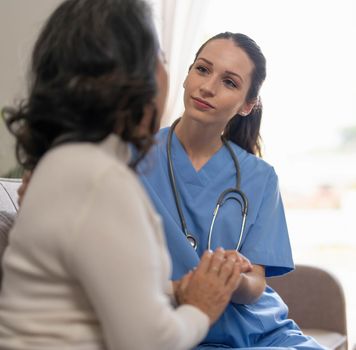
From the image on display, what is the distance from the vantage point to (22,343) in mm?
935

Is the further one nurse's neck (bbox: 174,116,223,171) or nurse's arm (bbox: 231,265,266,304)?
nurse's neck (bbox: 174,116,223,171)

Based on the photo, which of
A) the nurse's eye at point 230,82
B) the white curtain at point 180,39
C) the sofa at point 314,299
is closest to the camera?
the nurse's eye at point 230,82

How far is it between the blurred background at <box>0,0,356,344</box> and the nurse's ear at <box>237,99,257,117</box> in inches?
37.7

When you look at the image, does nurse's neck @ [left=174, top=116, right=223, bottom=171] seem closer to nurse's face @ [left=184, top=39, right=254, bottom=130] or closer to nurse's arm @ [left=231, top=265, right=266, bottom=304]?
nurse's face @ [left=184, top=39, right=254, bottom=130]

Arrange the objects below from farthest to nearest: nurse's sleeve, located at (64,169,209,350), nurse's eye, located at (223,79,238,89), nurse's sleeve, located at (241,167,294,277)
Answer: nurse's eye, located at (223,79,238,89)
nurse's sleeve, located at (241,167,294,277)
nurse's sleeve, located at (64,169,209,350)

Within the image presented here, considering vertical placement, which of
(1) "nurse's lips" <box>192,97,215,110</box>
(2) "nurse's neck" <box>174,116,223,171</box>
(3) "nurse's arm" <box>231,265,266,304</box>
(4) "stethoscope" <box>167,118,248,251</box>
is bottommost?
(3) "nurse's arm" <box>231,265,266,304</box>

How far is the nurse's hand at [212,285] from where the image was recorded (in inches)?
42.4

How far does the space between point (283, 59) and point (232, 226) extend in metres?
1.64

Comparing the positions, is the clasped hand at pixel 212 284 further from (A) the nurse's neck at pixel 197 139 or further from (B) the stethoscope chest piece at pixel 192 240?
(A) the nurse's neck at pixel 197 139

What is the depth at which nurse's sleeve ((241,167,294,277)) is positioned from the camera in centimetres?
163

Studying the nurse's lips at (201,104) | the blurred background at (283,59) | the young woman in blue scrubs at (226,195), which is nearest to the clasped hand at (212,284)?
the young woman in blue scrubs at (226,195)

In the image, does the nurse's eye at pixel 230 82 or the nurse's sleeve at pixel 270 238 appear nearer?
the nurse's sleeve at pixel 270 238

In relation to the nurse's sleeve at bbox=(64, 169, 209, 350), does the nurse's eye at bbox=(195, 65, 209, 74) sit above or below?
above

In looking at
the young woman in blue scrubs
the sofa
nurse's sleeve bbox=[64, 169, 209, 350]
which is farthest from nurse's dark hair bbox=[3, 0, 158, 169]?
the sofa
